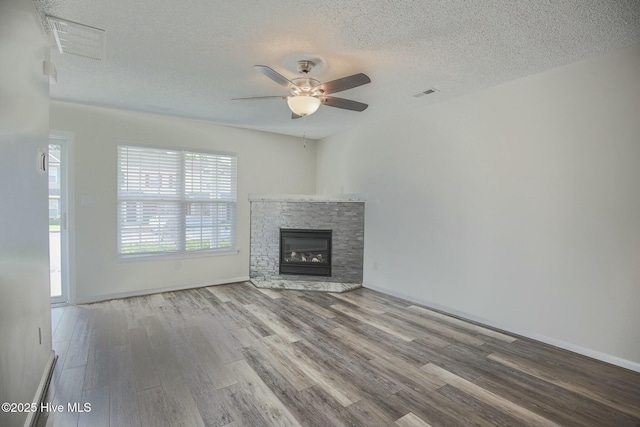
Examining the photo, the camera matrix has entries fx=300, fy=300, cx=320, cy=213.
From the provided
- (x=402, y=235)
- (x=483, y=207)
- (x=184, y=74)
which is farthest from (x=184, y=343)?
(x=483, y=207)

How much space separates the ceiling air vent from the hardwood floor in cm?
256

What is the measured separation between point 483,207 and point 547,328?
1.30 m

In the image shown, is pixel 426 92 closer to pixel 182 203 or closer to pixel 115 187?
pixel 182 203

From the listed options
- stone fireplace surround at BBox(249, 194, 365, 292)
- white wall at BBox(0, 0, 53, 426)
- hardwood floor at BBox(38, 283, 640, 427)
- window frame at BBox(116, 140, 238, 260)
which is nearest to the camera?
white wall at BBox(0, 0, 53, 426)

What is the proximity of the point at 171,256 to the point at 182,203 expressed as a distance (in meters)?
0.82

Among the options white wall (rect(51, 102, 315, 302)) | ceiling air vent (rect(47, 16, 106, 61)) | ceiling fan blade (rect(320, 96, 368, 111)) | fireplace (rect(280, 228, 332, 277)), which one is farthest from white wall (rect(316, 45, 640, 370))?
ceiling air vent (rect(47, 16, 106, 61))

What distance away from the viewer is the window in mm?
4219

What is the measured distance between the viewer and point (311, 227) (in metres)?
5.04

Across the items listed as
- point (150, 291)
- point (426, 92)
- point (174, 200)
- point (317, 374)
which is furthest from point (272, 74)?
point (150, 291)

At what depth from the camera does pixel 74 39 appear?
91.4 inches

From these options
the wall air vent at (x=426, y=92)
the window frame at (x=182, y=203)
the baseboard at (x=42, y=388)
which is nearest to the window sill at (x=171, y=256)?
the window frame at (x=182, y=203)

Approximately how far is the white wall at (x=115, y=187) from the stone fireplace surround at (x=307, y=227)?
248mm

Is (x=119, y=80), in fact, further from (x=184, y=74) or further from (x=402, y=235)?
(x=402, y=235)

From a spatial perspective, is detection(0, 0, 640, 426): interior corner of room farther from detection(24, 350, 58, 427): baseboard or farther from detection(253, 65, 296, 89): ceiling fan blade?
detection(253, 65, 296, 89): ceiling fan blade
